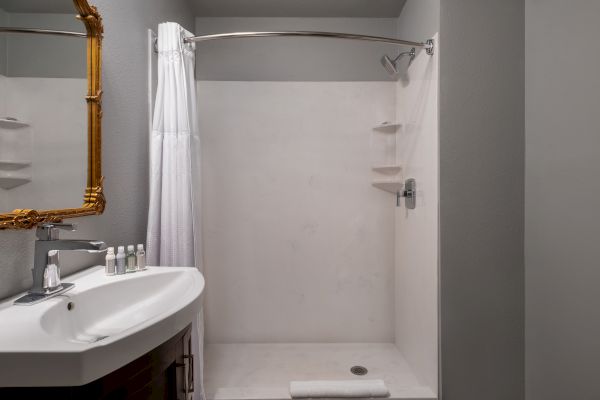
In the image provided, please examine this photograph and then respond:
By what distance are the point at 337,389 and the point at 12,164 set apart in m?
1.60

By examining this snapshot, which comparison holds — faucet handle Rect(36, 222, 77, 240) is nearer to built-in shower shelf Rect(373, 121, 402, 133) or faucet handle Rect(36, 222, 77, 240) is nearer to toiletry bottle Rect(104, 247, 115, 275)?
toiletry bottle Rect(104, 247, 115, 275)

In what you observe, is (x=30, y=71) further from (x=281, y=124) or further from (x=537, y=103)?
(x=537, y=103)

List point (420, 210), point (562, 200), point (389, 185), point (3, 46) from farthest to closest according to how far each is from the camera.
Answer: point (389, 185), point (420, 210), point (562, 200), point (3, 46)

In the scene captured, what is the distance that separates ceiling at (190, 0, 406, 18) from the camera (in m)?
2.15

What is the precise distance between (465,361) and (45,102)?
6.52ft

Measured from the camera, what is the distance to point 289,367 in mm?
1973

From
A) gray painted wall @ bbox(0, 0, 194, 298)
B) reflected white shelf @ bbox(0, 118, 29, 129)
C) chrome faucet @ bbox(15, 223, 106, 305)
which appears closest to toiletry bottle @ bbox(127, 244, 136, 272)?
gray painted wall @ bbox(0, 0, 194, 298)

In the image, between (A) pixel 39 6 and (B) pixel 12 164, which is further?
(A) pixel 39 6

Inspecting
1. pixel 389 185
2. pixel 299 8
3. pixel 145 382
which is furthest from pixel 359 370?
pixel 299 8

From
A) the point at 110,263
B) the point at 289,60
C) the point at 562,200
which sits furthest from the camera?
the point at 289,60

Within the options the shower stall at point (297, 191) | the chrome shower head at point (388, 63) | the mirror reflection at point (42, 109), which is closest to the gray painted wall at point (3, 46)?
the mirror reflection at point (42, 109)

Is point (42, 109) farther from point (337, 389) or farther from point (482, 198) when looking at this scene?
point (482, 198)

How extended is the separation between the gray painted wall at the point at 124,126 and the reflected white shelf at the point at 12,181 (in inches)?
10.0

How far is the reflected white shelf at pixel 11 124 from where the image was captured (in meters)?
0.91
